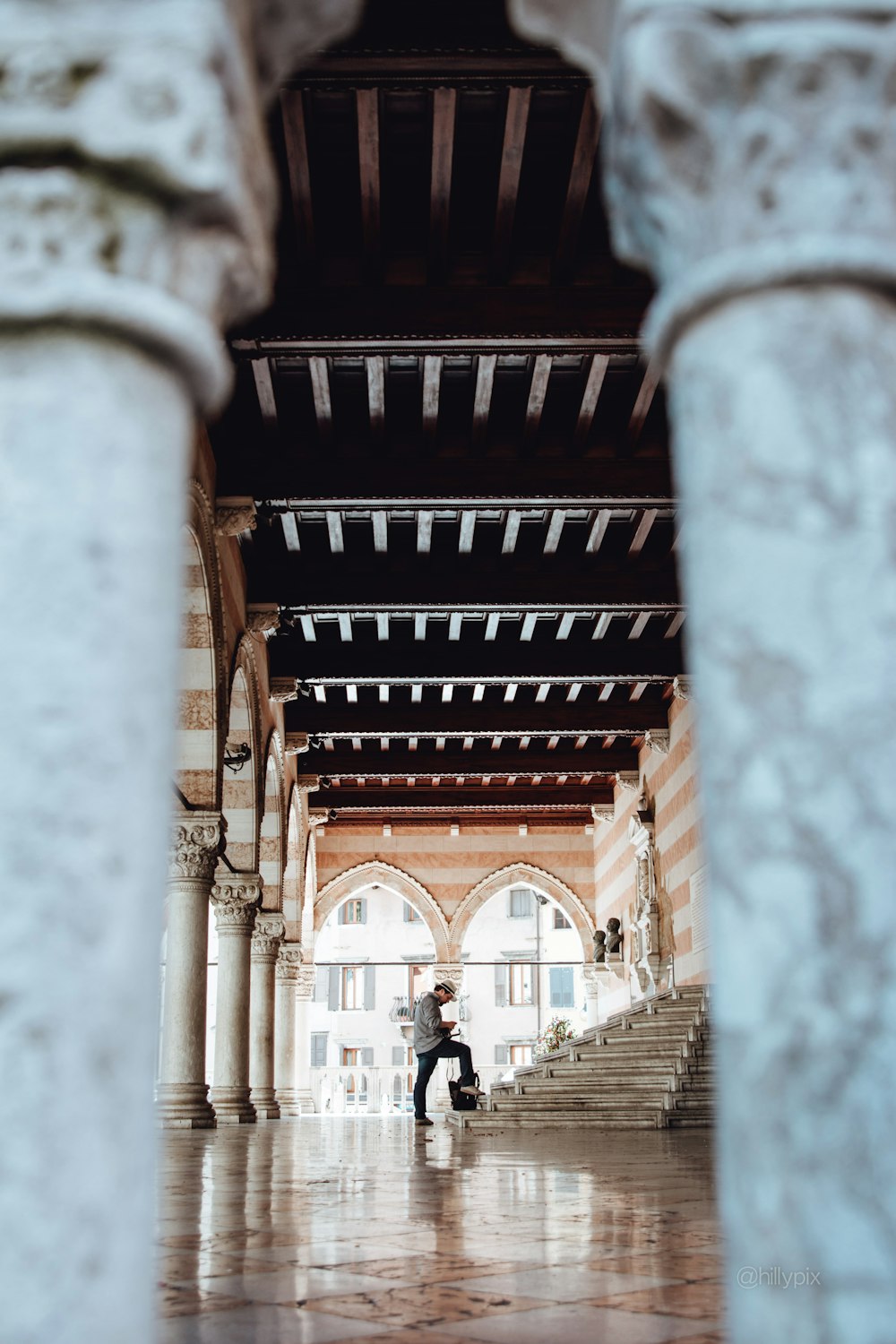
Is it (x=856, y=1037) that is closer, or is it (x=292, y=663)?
(x=856, y=1037)

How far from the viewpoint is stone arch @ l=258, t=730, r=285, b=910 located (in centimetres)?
1391

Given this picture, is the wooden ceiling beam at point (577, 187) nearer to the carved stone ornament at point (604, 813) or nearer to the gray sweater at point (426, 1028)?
the gray sweater at point (426, 1028)

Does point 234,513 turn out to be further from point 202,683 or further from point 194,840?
point 194,840

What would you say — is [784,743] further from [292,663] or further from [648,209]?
[292,663]

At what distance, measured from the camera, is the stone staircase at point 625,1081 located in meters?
10.5

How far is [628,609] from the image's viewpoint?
11180 mm

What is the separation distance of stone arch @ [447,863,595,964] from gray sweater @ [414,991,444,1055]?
10.2 meters

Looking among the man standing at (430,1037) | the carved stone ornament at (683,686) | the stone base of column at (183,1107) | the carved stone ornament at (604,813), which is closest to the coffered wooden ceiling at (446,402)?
the carved stone ornament at (683,686)

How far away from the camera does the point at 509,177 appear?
20.0 feet

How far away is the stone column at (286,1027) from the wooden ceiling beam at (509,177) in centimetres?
1311

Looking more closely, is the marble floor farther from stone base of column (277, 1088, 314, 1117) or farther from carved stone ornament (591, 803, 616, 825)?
carved stone ornament (591, 803, 616, 825)

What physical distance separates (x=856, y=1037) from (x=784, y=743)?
0.32 m

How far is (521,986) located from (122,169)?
3488 cm

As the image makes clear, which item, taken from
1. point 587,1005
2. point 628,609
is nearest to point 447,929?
point 587,1005
